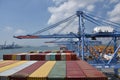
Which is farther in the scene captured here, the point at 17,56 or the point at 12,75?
the point at 17,56

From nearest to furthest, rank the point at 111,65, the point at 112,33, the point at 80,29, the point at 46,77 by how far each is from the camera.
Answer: the point at 46,77, the point at 111,65, the point at 112,33, the point at 80,29

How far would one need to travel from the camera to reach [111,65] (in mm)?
43312

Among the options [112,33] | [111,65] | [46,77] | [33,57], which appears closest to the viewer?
[46,77]

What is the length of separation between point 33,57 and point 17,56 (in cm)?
250

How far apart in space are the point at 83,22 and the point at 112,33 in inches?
371

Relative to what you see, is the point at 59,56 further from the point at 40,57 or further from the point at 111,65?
the point at 111,65

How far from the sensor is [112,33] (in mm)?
46969

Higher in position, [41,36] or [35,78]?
[41,36]

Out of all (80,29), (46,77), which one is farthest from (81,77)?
(80,29)

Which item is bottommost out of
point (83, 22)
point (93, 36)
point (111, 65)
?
point (111, 65)

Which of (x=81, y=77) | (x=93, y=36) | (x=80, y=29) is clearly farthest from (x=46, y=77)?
(x=80, y=29)

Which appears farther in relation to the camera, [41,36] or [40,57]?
[41,36]

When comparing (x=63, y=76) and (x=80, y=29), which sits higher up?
(x=80, y=29)

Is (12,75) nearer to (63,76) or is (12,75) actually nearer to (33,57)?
(63,76)
